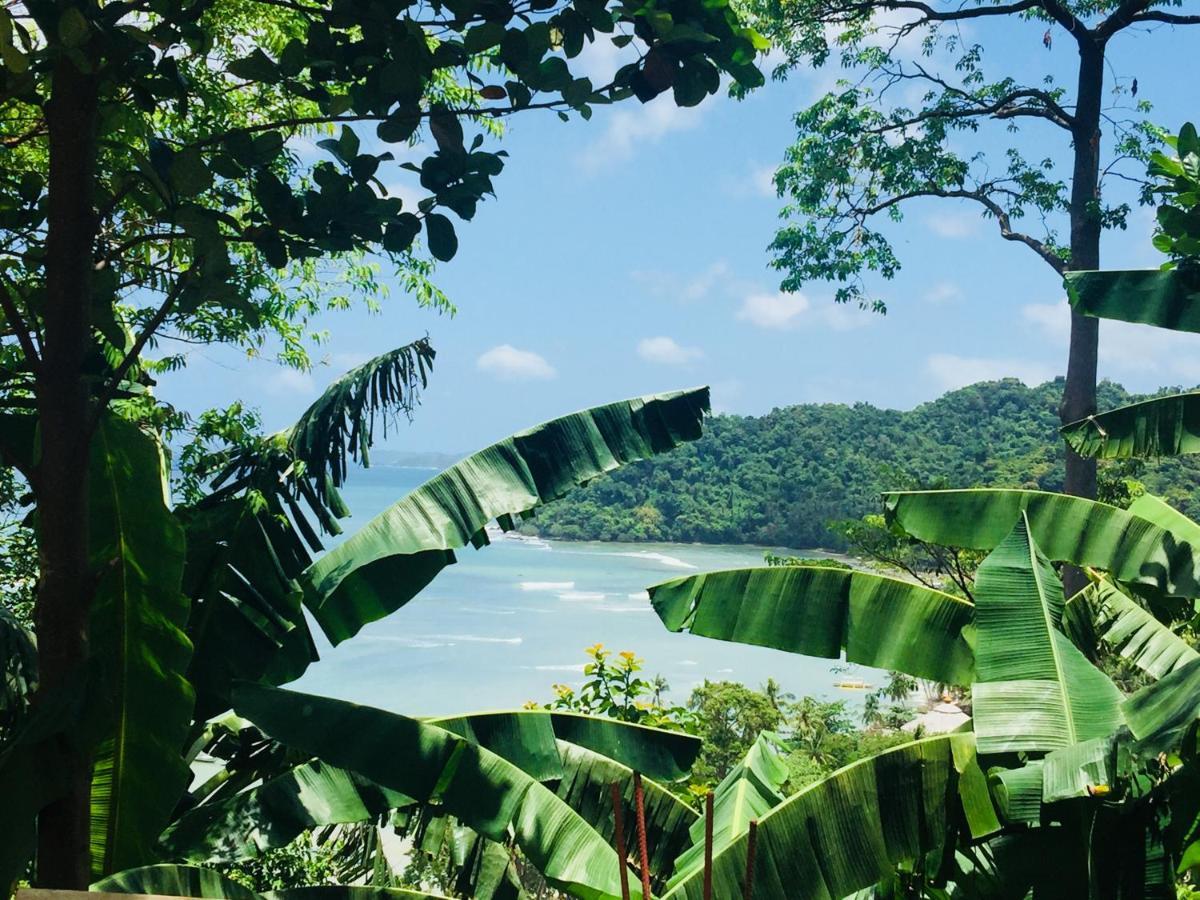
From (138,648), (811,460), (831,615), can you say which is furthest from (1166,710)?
(811,460)

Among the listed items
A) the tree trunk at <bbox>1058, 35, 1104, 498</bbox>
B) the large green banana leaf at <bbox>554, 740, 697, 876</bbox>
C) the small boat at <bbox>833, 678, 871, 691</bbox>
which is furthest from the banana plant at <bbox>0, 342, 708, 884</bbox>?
the small boat at <bbox>833, 678, 871, 691</bbox>

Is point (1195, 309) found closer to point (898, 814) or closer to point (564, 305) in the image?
point (898, 814)

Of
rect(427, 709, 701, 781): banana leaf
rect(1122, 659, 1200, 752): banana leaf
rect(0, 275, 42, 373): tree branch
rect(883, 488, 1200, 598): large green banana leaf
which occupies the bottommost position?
rect(427, 709, 701, 781): banana leaf

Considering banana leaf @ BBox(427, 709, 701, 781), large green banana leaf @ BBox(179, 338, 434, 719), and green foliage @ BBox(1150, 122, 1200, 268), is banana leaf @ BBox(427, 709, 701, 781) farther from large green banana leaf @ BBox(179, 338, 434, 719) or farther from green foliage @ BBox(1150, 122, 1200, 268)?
green foliage @ BBox(1150, 122, 1200, 268)

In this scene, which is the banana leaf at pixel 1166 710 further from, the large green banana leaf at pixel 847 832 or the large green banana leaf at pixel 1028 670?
the large green banana leaf at pixel 847 832

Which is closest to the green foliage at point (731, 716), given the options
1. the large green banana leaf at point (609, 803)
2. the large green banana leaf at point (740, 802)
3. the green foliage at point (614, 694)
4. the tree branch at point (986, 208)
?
the green foliage at point (614, 694)

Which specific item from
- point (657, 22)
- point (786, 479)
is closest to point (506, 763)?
point (657, 22)
